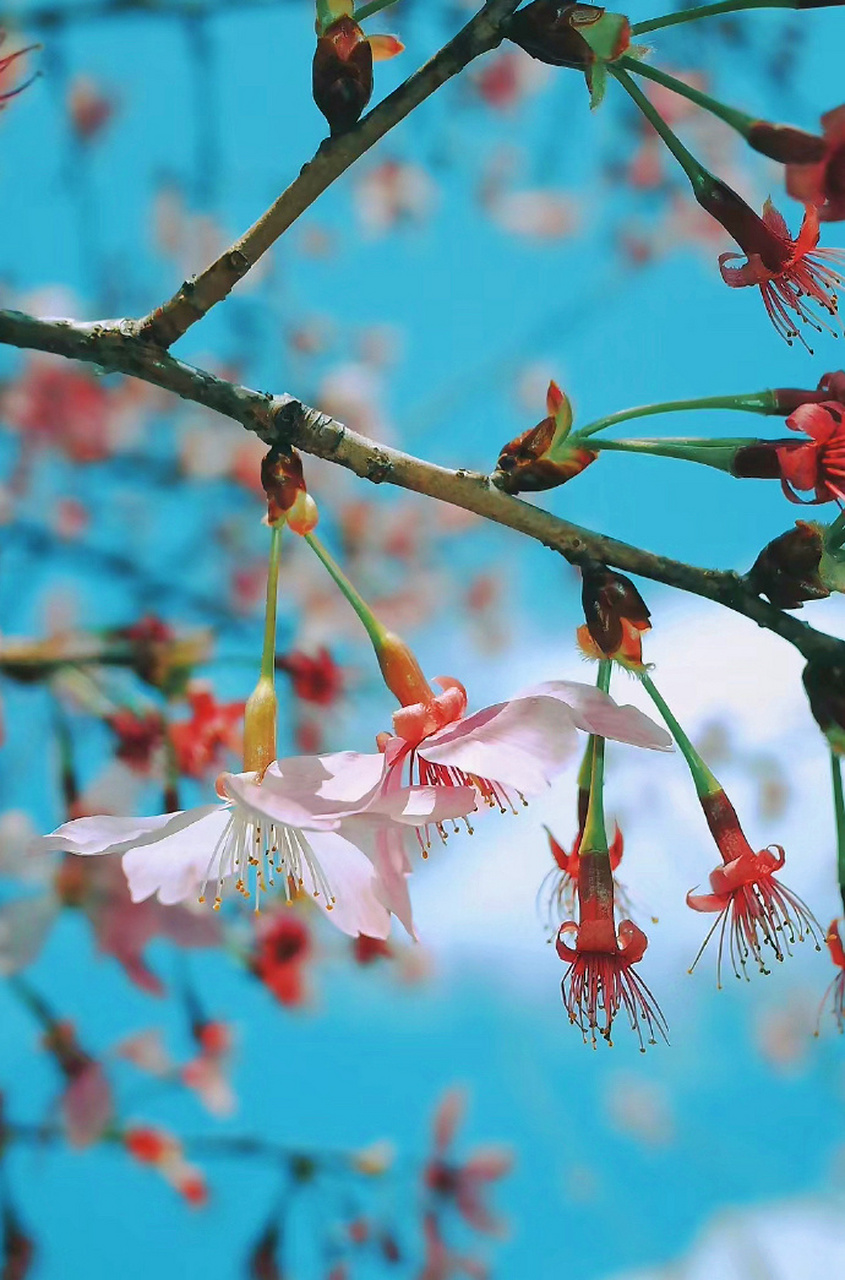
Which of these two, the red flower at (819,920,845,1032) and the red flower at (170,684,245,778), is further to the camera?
the red flower at (170,684,245,778)

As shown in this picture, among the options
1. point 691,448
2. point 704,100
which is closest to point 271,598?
point 691,448

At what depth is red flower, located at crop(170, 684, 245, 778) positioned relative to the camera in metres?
1.60

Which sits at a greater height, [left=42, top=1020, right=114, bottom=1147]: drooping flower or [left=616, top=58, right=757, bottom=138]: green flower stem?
[left=42, top=1020, right=114, bottom=1147]: drooping flower

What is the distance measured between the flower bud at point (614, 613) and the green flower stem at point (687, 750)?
0.05ft

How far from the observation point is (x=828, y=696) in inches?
26.1

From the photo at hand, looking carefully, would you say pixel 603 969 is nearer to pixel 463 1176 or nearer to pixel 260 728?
pixel 260 728

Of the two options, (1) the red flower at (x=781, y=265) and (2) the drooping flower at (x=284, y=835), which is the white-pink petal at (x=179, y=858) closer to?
(2) the drooping flower at (x=284, y=835)

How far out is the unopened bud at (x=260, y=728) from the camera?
2.38 feet

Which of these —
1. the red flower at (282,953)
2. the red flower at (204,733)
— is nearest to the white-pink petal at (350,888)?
the red flower at (204,733)

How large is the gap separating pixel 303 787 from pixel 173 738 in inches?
38.3

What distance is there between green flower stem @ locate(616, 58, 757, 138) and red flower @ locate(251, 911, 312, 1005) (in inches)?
54.7

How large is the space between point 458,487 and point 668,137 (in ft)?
0.75

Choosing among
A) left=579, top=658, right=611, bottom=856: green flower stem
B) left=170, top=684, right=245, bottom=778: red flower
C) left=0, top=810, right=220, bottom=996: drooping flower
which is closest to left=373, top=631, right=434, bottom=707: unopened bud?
left=579, top=658, right=611, bottom=856: green flower stem

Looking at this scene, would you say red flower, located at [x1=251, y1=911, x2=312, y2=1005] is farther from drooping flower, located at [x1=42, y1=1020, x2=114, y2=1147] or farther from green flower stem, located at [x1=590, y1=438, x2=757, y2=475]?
green flower stem, located at [x1=590, y1=438, x2=757, y2=475]
